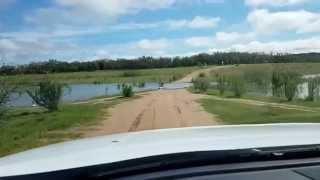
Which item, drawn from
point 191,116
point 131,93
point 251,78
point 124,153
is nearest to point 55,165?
point 124,153

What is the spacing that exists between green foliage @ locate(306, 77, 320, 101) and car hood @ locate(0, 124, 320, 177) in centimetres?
3575

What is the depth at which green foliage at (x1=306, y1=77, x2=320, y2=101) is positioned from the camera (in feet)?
127

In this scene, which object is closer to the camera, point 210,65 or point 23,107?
point 23,107

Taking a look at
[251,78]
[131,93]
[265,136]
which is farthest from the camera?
[251,78]

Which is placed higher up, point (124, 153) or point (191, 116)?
point (124, 153)

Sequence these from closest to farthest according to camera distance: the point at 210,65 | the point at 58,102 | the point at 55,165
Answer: the point at 55,165 → the point at 58,102 → the point at 210,65

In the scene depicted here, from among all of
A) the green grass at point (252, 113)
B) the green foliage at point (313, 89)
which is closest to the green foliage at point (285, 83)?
the green foliage at point (313, 89)

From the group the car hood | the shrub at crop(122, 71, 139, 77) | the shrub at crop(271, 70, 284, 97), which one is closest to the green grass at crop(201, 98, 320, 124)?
the shrub at crop(271, 70, 284, 97)

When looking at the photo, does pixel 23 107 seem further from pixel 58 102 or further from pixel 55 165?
pixel 55 165

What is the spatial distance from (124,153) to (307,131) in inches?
38.6

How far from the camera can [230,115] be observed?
1109 inches

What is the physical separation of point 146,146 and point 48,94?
35664 mm

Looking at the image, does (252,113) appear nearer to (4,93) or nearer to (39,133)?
(39,133)

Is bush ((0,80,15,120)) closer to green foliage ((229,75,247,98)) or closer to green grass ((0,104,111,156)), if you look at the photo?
green grass ((0,104,111,156))
